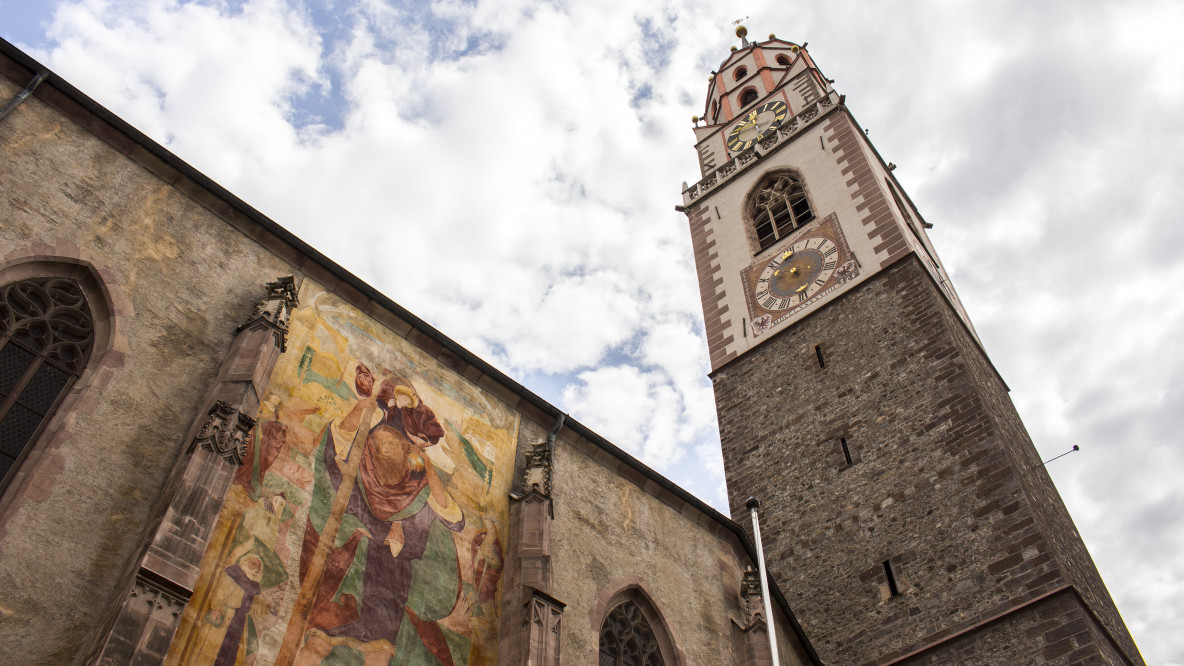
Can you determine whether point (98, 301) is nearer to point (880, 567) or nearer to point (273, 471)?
point (273, 471)

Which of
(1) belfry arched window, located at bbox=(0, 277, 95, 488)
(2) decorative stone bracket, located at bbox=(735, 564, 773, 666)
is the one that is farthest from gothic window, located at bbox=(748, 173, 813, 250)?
(1) belfry arched window, located at bbox=(0, 277, 95, 488)

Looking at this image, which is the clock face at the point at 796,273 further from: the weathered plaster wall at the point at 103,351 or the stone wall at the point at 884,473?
the weathered plaster wall at the point at 103,351

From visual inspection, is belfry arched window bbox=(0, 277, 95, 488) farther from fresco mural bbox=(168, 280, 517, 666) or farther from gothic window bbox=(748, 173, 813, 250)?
gothic window bbox=(748, 173, 813, 250)

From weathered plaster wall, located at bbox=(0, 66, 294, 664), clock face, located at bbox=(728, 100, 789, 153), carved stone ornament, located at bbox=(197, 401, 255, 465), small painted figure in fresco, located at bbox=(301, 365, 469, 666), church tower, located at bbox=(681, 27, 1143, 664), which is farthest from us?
clock face, located at bbox=(728, 100, 789, 153)

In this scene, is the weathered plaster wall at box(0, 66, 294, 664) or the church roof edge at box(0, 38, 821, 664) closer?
the weathered plaster wall at box(0, 66, 294, 664)

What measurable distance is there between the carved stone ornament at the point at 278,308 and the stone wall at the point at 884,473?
894 centimetres

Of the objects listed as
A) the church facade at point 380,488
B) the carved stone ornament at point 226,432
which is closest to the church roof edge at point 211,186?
the church facade at point 380,488

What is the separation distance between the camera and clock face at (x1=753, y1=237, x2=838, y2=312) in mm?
17812

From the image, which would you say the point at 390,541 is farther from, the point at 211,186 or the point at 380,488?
the point at 211,186

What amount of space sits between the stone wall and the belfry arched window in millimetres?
10323

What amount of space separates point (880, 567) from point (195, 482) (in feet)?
32.3

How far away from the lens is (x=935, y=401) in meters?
14.1

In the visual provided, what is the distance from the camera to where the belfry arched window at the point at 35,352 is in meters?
6.37

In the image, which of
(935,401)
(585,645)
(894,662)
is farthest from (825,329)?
(585,645)
